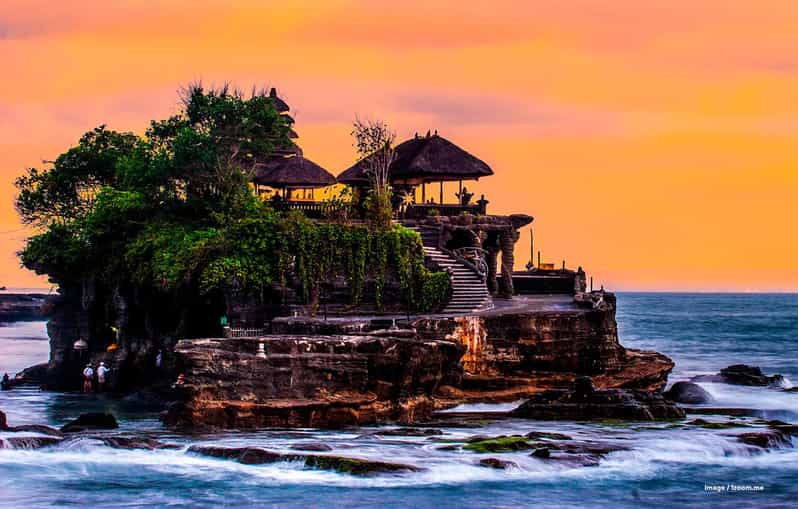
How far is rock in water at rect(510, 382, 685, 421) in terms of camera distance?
110 ft

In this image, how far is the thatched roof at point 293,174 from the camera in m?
48.2

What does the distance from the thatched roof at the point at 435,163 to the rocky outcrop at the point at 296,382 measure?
1547cm

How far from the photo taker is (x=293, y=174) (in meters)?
48.3

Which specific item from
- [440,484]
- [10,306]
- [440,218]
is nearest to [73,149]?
[440,218]

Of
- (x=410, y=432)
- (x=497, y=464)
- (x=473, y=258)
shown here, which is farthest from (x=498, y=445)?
(x=473, y=258)

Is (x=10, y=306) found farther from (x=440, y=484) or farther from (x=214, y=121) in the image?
(x=440, y=484)

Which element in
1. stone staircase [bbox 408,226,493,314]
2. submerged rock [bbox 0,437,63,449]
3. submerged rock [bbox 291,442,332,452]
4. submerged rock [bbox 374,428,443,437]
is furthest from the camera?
stone staircase [bbox 408,226,493,314]

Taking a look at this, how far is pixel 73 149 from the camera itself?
166 ft

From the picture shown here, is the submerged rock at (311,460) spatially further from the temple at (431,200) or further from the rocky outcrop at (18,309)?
the rocky outcrop at (18,309)

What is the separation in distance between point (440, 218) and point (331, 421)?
16.1m

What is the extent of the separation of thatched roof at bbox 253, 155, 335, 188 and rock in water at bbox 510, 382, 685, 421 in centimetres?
1706

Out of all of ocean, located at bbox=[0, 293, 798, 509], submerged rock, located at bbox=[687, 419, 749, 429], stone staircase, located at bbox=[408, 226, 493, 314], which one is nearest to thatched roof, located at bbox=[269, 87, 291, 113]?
stone staircase, located at bbox=[408, 226, 493, 314]

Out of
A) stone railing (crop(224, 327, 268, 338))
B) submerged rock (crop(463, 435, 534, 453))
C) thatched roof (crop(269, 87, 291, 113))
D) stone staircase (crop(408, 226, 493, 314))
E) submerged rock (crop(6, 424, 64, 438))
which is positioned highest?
thatched roof (crop(269, 87, 291, 113))

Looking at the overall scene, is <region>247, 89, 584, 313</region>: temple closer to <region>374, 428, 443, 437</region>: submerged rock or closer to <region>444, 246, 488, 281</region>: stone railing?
<region>444, 246, 488, 281</region>: stone railing
